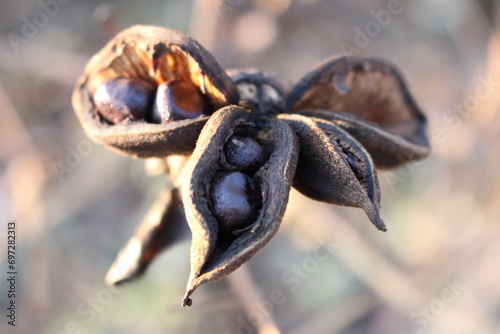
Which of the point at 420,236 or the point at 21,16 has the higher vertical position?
the point at 21,16

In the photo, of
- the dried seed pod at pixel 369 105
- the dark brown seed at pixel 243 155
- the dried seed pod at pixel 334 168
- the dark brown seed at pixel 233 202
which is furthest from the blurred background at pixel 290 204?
the dark brown seed at pixel 233 202

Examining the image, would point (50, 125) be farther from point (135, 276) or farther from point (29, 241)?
point (135, 276)

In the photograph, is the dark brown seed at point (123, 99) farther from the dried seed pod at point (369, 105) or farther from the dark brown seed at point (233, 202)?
the dried seed pod at point (369, 105)

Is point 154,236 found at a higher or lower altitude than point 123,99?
lower

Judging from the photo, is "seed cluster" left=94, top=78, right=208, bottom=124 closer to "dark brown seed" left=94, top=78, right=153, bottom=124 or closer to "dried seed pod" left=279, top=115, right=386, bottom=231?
"dark brown seed" left=94, top=78, right=153, bottom=124

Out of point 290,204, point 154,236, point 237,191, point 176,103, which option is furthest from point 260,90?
point 290,204

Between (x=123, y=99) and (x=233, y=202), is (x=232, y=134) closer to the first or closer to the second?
(x=233, y=202)

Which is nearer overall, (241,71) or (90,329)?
(241,71)

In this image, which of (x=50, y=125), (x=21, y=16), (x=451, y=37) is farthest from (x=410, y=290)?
(x=21, y=16)
